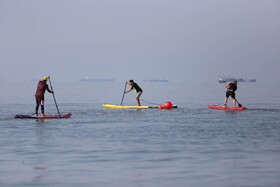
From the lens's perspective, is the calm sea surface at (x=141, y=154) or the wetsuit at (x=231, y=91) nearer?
the calm sea surface at (x=141, y=154)

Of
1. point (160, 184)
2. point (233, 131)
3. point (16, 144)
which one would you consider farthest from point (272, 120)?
point (160, 184)

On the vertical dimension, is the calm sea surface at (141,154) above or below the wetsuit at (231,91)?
below

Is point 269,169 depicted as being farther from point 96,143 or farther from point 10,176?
point 96,143

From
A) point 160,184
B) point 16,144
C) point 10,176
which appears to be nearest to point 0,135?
point 16,144

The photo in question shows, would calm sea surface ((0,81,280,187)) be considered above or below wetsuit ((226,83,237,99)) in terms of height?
below

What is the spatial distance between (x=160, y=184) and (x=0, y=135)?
35.9 ft

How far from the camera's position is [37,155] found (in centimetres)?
1634

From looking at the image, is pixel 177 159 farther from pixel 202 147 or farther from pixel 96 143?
pixel 96 143

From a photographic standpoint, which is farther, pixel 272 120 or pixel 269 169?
pixel 272 120

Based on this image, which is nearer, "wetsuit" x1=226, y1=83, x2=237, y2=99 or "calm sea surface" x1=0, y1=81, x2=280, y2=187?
"calm sea surface" x1=0, y1=81, x2=280, y2=187

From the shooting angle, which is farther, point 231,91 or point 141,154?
point 231,91

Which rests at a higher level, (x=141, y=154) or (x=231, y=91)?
(x=231, y=91)

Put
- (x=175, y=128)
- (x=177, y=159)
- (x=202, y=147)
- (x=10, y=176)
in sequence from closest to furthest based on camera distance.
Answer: (x=10, y=176)
(x=177, y=159)
(x=202, y=147)
(x=175, y=128)

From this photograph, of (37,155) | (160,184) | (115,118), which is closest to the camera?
(160,184)
